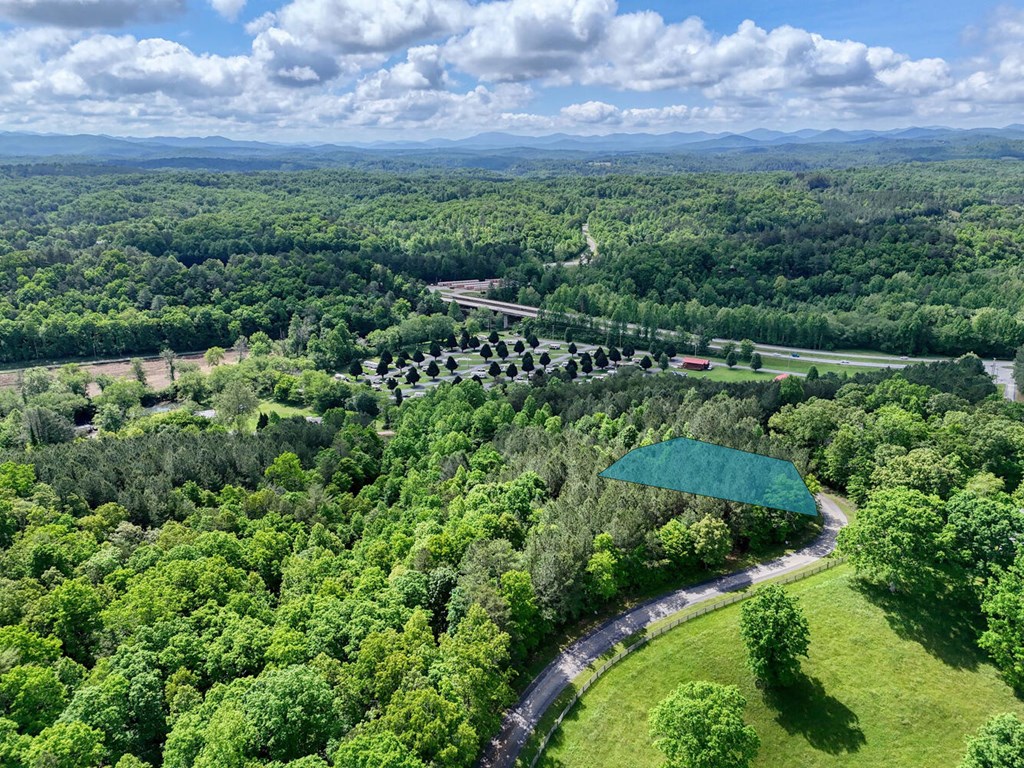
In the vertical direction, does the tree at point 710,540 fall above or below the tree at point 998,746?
below

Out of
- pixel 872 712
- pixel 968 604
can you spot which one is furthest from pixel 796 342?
pixel 872 712

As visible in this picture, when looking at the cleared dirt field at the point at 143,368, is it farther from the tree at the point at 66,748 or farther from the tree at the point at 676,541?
the tree at the point at 676,541

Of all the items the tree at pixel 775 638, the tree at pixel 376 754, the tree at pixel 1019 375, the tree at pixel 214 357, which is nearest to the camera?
the tree at pixel 376 754

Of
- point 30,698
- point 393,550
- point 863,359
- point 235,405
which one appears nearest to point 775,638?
point 393,550

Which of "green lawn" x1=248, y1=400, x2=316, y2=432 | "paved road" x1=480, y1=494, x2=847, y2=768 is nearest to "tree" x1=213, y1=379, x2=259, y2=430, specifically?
"green lawn" x1=248, y1=400, x2=316, y2=432

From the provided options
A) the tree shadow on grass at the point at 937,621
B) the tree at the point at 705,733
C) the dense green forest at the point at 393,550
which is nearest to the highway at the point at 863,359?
the dense green forest at the point at 393,550

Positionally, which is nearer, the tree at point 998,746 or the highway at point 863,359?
the tree at point 998,746

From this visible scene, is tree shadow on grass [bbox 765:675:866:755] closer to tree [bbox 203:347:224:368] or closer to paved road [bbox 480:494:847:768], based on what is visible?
paved road [bbox 480:494:847:768]
